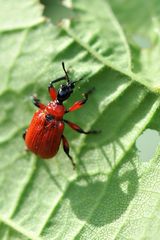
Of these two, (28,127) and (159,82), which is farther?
(28,127)

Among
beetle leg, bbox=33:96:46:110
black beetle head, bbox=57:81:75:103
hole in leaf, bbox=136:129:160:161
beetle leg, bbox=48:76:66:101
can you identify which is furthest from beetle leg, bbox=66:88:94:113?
hole in leaf, bbox=136:129:160:161

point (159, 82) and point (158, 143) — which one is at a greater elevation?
point (159, 82)

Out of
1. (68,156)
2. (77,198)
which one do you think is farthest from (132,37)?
(77,198)

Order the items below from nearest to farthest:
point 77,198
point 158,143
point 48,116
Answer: point 158,143 < point 77,198 < point 48,116

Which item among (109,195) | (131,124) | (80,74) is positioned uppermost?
(80,74)

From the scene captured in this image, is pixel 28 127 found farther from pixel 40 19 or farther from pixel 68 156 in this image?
pixel 40 19

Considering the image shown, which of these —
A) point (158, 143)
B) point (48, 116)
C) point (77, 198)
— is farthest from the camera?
point (48, 116)

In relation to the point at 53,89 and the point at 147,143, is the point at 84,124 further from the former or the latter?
the point at 147,143

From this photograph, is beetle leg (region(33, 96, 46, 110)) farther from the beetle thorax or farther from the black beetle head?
the black beetle head
